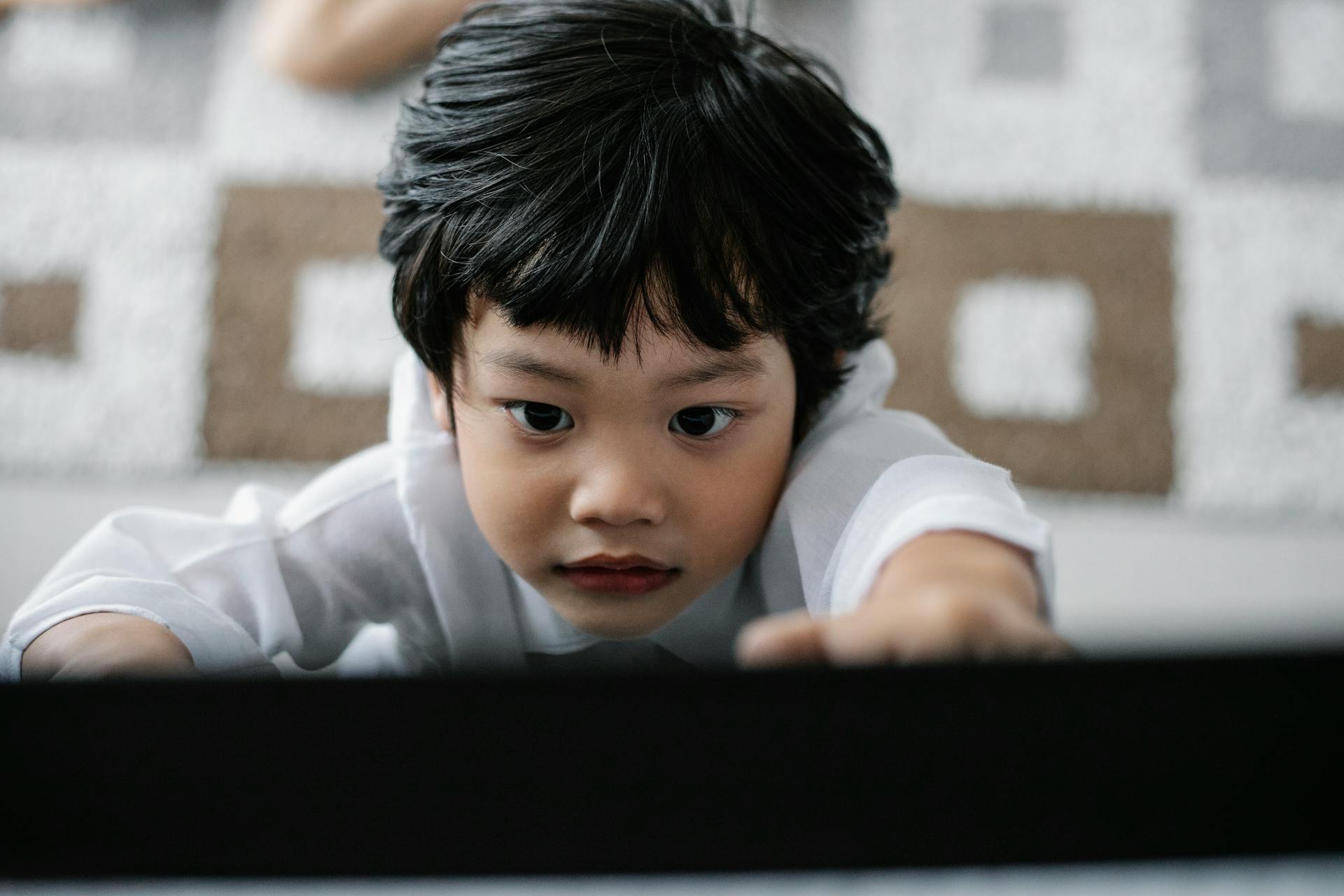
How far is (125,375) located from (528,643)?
37 centimetres

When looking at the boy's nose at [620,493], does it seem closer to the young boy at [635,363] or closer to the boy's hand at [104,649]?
the young boy at [635,363]

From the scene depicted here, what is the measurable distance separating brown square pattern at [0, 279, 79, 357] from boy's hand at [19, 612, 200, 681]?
0.40 m

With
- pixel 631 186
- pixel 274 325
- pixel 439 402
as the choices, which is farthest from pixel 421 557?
pixel 274 325

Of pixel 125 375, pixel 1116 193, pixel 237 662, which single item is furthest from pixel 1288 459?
pixel 125 375

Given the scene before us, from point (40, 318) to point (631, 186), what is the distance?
51 cm

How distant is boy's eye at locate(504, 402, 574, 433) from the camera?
0.30m

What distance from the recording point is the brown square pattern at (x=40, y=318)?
2.07 feet

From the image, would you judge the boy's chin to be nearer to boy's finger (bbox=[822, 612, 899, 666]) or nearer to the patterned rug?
boy's finger (bbox=[822, 612, 899, 666])

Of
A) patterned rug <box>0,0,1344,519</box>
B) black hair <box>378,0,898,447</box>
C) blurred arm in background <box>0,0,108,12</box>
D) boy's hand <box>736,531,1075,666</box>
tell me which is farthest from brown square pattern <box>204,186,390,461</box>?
boy's hand <box>736,531,1075,666</box>

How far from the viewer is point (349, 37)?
652mm

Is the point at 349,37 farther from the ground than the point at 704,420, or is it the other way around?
the point at 349,37

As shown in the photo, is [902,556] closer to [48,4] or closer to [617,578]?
[617,578]

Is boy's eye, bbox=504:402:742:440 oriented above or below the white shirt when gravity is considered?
above

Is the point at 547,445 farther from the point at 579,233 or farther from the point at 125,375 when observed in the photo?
the point at 125,375
